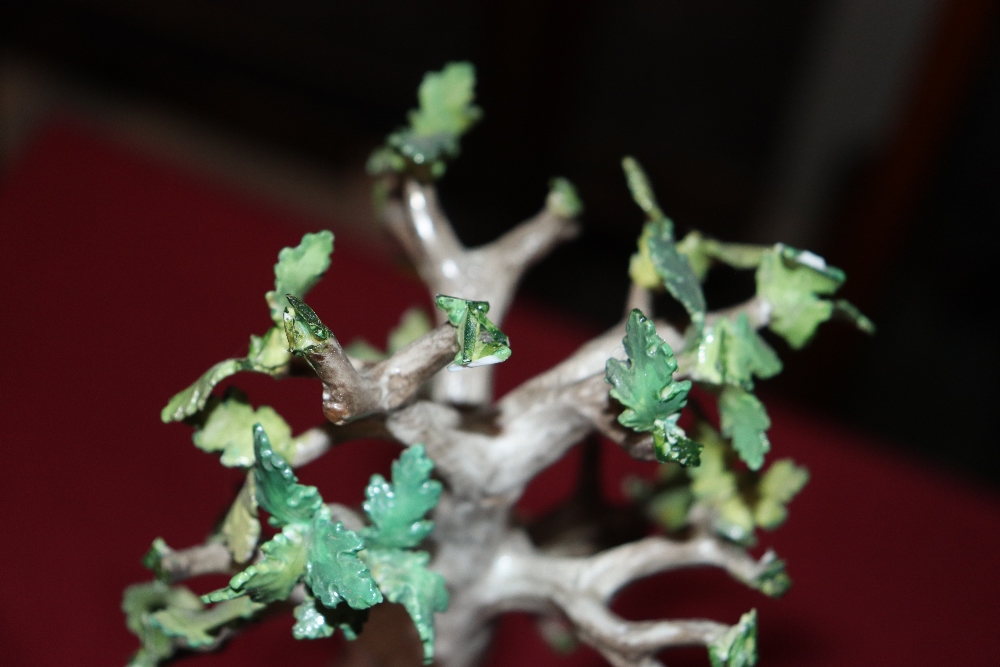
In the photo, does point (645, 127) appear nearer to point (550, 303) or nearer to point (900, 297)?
point (550, 303)

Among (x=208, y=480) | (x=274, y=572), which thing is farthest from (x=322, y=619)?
(x=208, y=480)

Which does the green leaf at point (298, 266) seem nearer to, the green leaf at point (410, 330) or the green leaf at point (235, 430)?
the green leaf at point (235, 430)

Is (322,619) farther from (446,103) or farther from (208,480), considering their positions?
(208,480)

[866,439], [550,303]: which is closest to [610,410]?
[866,439]

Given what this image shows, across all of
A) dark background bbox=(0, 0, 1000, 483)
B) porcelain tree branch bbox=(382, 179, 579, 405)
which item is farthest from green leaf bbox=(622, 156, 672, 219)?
dark background bbox=(0, 0, 1000, 483)

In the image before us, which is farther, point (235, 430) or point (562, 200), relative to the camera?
point (562, 200)

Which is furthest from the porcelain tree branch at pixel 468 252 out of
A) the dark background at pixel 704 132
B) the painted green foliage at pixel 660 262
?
the dark background at pixel 704 132

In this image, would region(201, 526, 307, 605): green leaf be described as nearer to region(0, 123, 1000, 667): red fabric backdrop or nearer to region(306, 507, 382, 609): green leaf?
region(306, 507, 382, 609): green leaf
